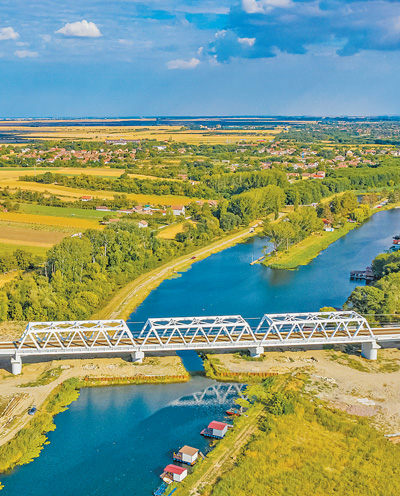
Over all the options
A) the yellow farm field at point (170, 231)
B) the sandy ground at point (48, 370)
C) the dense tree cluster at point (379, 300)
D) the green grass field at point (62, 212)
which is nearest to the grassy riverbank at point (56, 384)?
the sandy ground at point (48, 370)

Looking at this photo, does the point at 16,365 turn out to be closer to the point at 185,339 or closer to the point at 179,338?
the point at 179,338

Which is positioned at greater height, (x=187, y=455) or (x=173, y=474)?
(x=187, y=455)

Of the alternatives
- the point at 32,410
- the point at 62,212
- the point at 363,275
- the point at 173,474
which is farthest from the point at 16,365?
the point at 62,212

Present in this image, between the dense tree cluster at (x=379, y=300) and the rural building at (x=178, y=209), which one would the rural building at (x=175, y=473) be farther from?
the rural building at (x=178, y=209)

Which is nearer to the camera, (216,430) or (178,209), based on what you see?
(216,430)

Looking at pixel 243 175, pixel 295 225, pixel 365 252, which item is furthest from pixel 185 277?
pixel 243 175

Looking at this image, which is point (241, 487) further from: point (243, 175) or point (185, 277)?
point (243, 175)

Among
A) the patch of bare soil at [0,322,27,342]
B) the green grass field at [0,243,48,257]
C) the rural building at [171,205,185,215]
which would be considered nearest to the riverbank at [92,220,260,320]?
the patch of bare soil at [0,322,27,342]
